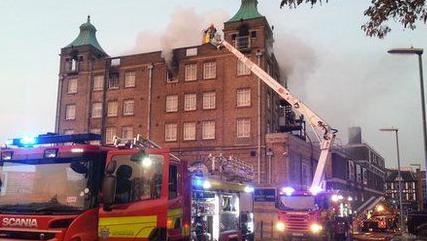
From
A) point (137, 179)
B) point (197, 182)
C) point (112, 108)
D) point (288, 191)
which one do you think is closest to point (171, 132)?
point (112, 108)

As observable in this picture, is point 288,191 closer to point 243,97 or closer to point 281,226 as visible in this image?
point 281,226

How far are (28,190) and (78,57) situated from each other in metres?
47.5

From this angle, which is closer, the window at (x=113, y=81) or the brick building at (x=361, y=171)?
the window at (x=113, y=81)

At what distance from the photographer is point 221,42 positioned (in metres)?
30.0

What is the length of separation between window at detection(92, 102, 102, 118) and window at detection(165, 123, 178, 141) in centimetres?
821

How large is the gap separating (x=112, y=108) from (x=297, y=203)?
32707mm

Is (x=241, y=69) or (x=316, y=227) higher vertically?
(x=241, y=69)

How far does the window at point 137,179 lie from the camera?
30.8 feet

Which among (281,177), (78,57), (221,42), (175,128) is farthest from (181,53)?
(221,42)

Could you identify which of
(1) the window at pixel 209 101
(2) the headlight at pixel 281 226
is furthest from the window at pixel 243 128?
(2) the headlight at pixel 281 226

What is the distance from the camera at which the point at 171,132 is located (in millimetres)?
48938

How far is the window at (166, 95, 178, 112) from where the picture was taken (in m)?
49.4

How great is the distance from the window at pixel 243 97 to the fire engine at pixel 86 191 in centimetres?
3537

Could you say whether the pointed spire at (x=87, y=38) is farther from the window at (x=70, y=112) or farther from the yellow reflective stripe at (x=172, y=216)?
the yellow reflective stripe at (x=172, y=216)
